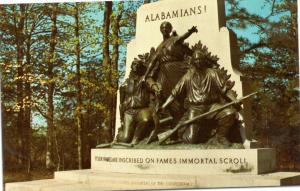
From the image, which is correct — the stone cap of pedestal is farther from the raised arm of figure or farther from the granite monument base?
the raised arm of figure

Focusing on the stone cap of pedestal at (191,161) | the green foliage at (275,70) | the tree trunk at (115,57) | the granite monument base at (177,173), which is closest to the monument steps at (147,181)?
the granite monument base at (177,173)

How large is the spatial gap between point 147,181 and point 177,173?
62cm

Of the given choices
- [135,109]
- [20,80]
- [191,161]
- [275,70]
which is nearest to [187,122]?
[191,161]

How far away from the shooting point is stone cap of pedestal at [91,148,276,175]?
7797 mm

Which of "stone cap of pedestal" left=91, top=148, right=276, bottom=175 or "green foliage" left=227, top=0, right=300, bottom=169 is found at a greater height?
"green foliage" left=227, top=0, right=300, bottom=169

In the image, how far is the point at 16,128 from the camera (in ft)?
33.6

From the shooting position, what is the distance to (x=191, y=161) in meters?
8.18

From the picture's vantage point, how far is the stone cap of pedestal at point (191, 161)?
7.80 m

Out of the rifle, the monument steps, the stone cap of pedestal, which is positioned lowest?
the monument steps

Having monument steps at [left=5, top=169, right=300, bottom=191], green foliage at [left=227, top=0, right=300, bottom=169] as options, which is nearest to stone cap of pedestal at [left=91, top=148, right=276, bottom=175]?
monument steps at [left=5, top=169, right=300, bottom=191]

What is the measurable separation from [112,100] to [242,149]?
423 centimetres

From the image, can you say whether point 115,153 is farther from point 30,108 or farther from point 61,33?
point 61,33

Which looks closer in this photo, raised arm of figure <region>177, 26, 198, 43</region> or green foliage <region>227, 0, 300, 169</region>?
raised arm of figure <region>177, 26, 198, 43</region>

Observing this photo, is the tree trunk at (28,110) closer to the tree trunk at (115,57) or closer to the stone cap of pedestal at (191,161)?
the tree trunk at (115,57)
